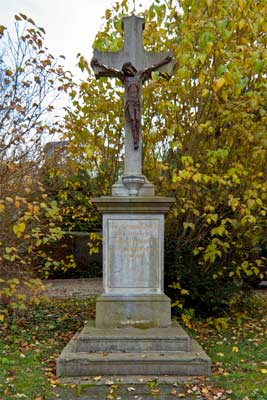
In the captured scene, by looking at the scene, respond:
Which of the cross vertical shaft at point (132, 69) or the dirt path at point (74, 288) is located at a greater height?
the cross vertical shaft at point (132, 69)

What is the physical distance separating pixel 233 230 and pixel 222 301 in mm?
1176

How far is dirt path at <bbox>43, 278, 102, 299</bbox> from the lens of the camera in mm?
10848

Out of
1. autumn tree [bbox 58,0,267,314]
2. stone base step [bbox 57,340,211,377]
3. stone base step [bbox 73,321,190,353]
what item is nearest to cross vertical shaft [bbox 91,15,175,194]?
autumn tree [bbox 58,0,267,314]

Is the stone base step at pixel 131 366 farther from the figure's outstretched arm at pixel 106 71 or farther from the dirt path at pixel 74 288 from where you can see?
the dirt path at pixel 74 288

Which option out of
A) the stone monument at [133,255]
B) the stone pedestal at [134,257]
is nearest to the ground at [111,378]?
the stone monument at [133,255]

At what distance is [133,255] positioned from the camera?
18.7 ft

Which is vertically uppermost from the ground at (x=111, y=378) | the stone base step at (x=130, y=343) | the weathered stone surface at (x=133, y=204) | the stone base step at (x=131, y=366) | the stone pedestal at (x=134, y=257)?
the weathered stone surface at (x=133, y=204)

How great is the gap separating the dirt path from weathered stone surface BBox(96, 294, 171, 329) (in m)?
4.36

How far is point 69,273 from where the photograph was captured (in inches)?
576

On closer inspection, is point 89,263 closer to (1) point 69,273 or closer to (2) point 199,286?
(1) point 69,273

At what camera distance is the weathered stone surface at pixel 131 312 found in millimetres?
5574

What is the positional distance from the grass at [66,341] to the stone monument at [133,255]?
1.31 ft

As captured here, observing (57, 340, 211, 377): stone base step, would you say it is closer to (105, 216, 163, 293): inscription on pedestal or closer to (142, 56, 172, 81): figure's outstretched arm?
(105, 216, 163, 293): inscription on pedestal

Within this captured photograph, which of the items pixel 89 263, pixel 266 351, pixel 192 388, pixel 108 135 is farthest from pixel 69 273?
pixel 192 388
